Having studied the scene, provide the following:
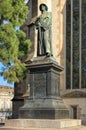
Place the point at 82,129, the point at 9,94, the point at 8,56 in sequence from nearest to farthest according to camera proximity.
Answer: the point at 82,129, the point at 8,56, the point at 9,94

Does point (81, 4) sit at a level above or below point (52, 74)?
above

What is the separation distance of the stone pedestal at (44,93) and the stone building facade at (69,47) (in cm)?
1411

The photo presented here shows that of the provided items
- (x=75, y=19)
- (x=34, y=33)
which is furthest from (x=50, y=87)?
(x=75, y=19)

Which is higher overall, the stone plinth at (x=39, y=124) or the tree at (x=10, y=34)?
the tree at (x=10, y=34)

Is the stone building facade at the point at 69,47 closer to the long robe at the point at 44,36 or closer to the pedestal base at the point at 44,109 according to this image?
the long robe at the point at 44,36

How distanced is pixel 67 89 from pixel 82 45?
10.7ft

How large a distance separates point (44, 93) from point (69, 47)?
16.4 m

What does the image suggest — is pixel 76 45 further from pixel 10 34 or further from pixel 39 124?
pixel 39 124

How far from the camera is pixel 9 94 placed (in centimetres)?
10081

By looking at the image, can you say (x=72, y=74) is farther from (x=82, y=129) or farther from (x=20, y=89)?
(x=82, y=129)

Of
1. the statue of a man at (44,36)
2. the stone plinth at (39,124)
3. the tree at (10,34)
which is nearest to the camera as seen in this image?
the stone plinth at (39,124)

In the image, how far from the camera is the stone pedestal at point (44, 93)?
12164mm

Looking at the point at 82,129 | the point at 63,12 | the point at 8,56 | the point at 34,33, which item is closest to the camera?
the point at 82,129

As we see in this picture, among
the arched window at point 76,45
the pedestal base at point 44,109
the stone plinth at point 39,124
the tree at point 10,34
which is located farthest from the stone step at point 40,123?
the arched window at point 76,45
